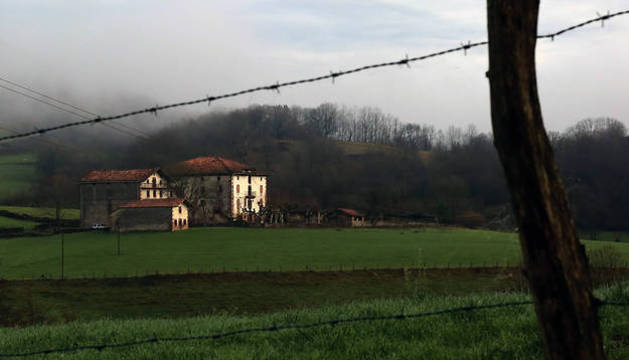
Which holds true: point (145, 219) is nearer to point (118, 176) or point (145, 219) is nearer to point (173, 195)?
point (118, 176)

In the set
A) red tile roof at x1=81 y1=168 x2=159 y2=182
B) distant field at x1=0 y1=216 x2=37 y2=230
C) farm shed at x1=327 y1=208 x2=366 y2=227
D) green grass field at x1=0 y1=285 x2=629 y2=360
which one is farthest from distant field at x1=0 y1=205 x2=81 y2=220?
green grass field at x1=0 y1=285 x2=629 y2=360

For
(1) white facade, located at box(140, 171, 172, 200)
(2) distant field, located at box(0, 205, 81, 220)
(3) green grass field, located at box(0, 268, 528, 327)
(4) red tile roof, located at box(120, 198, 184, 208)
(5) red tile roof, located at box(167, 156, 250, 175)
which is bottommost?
(3) green grass field, located at box(0, 268, 528, 327)

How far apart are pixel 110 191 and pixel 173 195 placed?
9.00 meters

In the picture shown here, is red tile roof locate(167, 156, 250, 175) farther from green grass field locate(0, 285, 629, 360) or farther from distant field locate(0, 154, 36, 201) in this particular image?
green grass field locate(0, 285, 629, 360)

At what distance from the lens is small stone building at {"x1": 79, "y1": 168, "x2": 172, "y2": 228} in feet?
254

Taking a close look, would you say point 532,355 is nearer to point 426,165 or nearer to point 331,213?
point 331,213

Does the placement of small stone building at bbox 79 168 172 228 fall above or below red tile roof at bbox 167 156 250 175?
below

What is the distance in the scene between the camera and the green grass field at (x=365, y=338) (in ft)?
20.4

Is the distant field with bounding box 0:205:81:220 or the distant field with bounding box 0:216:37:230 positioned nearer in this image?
the distant field with bounding box 0:216:37:230

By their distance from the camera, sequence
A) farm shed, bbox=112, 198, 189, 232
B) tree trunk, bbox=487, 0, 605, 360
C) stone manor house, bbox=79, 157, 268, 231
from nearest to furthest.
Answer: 1. tree trunk, bbox=487, 0, 605, 360
2. farm shed, bbox=112, 198, 189, 232
3. stone manor house, bbox=79, 157, 268, 231

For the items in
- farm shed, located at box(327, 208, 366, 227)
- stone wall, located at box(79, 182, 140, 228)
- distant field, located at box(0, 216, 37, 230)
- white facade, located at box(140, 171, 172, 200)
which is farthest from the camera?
farm shed, located at box(327, 208, 366, 227)

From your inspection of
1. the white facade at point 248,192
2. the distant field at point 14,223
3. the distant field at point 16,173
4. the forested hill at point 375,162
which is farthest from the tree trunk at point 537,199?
the distant field at point 16,173

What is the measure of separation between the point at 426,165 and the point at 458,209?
3092 centimetres

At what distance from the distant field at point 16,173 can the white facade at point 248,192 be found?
145ft
